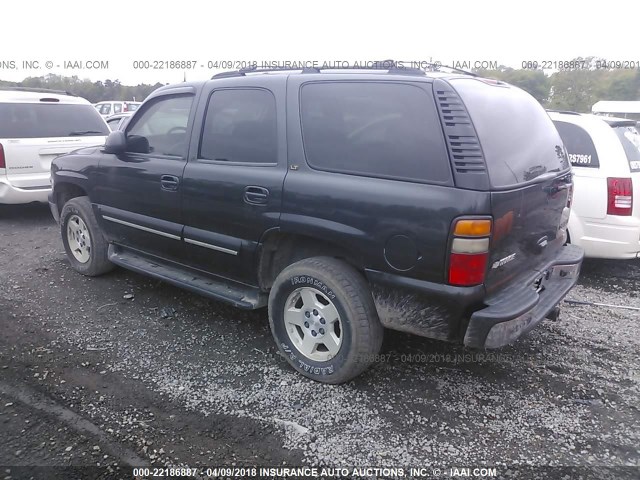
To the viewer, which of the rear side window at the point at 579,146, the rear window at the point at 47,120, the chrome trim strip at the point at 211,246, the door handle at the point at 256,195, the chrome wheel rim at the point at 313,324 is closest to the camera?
the chrome wheel rim at the point at 313,324

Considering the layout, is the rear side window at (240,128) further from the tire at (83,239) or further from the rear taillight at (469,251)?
the tire at (83,239)

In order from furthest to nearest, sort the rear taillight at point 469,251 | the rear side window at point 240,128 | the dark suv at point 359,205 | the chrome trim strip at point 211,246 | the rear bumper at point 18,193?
the rear bumper at point 18,193 < the chrome trim strip at point 211,246 < the rear side window at point 240,128 < the dark suv at point 359,205 < the rear taillight at point 469,251

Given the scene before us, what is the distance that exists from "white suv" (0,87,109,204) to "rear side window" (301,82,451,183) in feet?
17.2

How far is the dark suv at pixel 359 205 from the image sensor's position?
263cm

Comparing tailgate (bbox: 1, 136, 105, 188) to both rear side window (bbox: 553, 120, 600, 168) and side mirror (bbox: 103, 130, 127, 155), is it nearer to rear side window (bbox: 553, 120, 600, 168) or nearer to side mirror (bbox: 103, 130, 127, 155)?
side mirror (bbox: 103, 130, 127, 155)

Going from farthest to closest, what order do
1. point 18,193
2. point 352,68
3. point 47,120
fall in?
point 47,120, point 18,193, point 352,68

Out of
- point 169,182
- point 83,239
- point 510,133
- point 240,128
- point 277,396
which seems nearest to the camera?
point 510,133

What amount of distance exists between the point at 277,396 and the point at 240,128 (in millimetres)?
1838

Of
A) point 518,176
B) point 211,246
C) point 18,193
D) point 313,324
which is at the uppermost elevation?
point 518,176

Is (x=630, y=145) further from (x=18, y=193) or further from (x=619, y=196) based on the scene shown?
(x=18, y=193)

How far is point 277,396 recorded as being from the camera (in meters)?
3.05

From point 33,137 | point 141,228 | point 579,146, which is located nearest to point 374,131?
point 141,228

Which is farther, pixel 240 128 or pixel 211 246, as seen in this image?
pixel 211 246

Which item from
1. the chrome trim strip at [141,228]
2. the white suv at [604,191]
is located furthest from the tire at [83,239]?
the white suv at [604,191]
